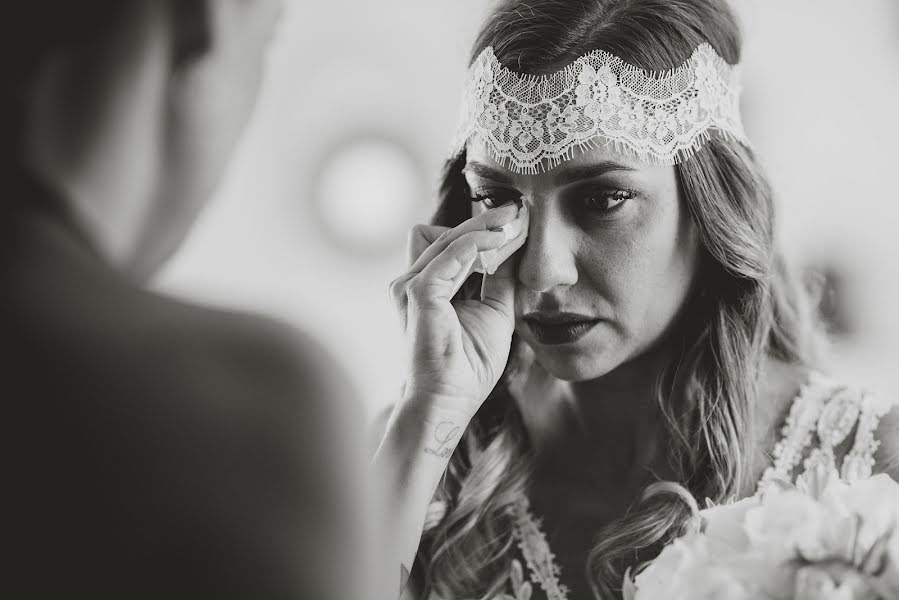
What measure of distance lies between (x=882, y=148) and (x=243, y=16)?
377 centimetres

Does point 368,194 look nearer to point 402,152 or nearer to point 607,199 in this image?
point 402,152

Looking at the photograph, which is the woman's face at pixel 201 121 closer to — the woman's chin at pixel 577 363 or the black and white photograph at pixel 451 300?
the black and white photograph at pixel 451 300

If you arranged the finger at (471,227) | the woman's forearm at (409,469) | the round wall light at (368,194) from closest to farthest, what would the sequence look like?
the woman's forearm at (409,469), the finger at (471,227), the round wall light at (368,194)

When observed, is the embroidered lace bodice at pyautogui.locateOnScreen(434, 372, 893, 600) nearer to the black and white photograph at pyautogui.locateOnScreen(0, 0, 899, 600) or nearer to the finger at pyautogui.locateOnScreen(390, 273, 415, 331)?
the black and white photograph at pyautogui.locateOnScreen(0, 0, 899, 600)

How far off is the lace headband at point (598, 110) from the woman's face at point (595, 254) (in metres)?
0.03

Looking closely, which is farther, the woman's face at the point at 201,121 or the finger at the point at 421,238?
the finger at the point at 421,238

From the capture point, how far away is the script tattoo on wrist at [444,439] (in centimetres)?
124

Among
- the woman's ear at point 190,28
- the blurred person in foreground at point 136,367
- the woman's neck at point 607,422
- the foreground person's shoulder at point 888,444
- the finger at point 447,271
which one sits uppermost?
the woman's ear at point 190,28

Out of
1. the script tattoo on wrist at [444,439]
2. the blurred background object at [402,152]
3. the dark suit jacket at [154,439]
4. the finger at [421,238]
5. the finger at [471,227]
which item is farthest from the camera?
the blurred background object at [402,152]

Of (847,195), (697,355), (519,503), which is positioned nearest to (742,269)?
(697,355)

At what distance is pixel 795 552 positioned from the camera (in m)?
0.77

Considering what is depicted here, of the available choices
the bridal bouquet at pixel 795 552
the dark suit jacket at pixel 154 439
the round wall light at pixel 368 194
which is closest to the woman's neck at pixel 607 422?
the bridal bouquet at pixel 795 552

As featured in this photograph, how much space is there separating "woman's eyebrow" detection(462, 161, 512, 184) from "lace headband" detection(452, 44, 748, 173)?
1.0 inches

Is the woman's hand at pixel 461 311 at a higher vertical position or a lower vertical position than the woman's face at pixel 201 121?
lower
